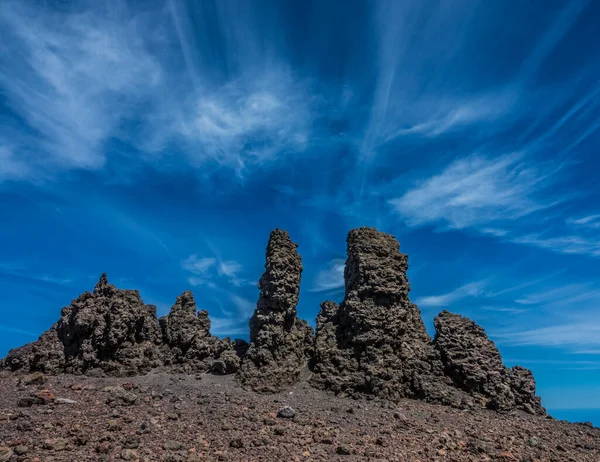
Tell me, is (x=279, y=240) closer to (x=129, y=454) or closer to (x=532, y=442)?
(x=129, y=454)

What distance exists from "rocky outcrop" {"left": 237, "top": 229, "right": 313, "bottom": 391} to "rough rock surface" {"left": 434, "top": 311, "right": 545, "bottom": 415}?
7.20 metres

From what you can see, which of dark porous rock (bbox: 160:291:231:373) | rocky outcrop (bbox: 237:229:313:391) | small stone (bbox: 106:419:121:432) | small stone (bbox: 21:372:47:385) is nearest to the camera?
small stone (bbox: 106:419:121:432)

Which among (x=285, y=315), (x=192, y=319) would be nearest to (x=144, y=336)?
(x=192, y=319)

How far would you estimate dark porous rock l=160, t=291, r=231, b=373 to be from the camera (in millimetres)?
22062

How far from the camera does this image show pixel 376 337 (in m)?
21.2

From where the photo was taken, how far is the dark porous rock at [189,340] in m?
22.1

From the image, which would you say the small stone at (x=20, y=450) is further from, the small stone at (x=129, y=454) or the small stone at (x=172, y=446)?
the small stone at (x=172, y=446)

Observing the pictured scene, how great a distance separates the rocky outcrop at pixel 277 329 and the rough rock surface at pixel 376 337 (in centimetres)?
113

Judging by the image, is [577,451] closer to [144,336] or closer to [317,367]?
[317,367]

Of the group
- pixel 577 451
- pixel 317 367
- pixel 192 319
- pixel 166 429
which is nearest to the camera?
pixel 166 429

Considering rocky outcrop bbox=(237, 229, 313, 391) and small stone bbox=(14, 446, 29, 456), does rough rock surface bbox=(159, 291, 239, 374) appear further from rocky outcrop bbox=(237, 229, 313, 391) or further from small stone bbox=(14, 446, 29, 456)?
small stone bbox=(14, 446, 29, 456)

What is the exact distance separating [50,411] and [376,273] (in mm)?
15372

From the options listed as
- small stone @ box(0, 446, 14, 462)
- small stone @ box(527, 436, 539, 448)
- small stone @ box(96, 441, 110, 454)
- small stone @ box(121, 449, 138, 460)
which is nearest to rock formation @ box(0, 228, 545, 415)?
small stone @ box(527, 436, 539, 448)

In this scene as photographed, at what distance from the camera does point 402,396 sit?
2038cm
